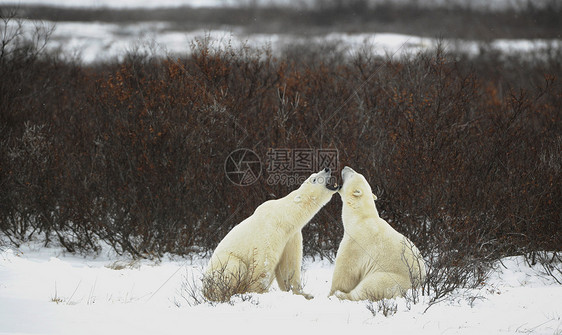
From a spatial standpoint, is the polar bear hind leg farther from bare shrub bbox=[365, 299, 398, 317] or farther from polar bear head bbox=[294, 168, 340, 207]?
polar bear head bbox=[294, 168, 340, 207]

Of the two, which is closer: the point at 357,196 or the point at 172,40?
the point at 357,196

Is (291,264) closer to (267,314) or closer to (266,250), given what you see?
(266,250)

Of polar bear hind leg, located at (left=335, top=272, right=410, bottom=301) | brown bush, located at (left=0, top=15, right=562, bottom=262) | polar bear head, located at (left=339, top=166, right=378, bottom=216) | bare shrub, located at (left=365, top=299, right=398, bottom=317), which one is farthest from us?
brown bush, located at (left=0, top=15, right=562, bottom=262)

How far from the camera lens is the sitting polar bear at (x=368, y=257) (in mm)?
3721

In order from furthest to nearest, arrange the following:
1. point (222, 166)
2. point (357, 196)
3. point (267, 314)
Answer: point (222, 166), point (357, 196), point (267, 314)

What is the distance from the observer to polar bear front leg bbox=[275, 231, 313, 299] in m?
4.14

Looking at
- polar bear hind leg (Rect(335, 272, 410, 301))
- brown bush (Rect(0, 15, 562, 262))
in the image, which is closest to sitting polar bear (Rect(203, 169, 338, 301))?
polar bear hind leg (Rect(335, 272, 410, 301))

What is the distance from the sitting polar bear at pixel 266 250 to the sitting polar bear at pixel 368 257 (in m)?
0.25

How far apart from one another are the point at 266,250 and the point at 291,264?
39 centimetres

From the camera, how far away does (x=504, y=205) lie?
6727 millimetres

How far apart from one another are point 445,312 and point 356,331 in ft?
2.76

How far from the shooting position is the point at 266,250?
3.87 meters

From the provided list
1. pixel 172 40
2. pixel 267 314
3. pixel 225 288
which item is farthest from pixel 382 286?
pixel 172 40

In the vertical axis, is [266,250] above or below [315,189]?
below
